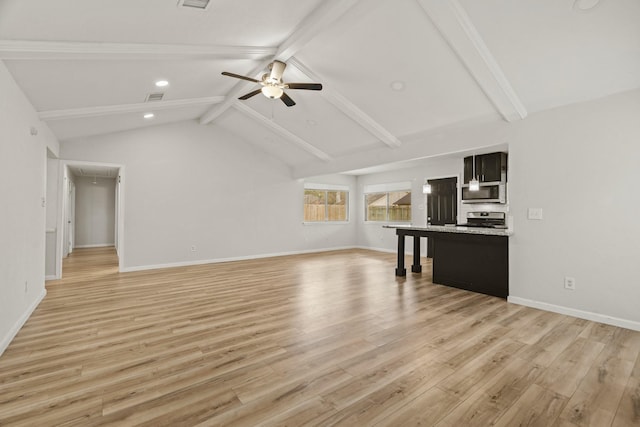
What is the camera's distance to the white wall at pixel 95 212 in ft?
33.1

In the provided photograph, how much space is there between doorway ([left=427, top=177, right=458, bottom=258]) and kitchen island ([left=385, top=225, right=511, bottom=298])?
2.64 meters

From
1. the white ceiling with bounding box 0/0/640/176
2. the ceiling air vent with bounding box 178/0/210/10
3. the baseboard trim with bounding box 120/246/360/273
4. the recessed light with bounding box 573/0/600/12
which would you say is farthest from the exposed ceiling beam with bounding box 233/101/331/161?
the recessed light with bounding box 573/0/600/12

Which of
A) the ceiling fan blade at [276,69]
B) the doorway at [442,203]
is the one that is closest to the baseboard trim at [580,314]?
the doorway at [442,203]

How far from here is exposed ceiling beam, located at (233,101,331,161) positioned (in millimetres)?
6004

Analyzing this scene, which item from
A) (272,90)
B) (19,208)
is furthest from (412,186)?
(19,208)

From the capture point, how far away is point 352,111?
197 inches

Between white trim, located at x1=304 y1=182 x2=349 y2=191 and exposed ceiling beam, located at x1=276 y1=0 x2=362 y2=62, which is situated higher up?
exposed ceiling beam, located at x1=276 y1=0 x2=362 y2=62

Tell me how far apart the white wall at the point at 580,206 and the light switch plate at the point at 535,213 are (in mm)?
52

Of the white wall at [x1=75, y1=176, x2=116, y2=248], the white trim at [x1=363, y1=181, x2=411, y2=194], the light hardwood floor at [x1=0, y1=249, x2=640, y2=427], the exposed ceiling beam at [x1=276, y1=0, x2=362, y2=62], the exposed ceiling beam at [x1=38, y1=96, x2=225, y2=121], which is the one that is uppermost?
the exposed ceiling beam at [x1=276, y1=0, x2=362, y2=62]

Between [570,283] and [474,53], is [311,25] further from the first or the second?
[570,283]

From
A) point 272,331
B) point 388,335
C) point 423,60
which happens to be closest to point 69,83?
point 272,331

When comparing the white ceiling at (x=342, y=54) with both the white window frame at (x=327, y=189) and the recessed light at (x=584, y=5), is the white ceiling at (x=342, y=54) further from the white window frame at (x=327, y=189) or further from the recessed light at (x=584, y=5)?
the white window frame at (x=327, y=189)

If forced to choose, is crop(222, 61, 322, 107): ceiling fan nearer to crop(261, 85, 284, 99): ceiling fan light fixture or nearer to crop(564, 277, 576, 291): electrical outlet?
crop(261, 85, 284, 99): ceiling fan light fixture

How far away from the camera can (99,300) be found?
4004 millimetres
